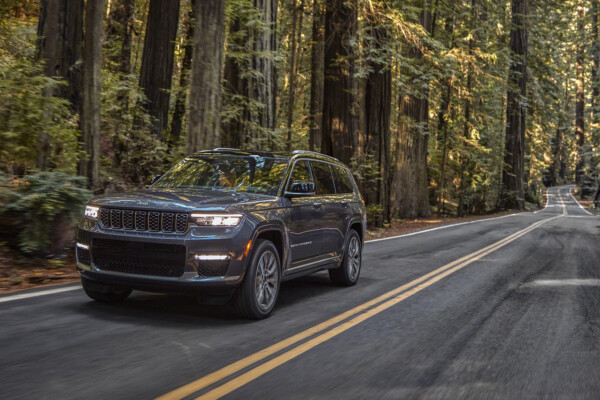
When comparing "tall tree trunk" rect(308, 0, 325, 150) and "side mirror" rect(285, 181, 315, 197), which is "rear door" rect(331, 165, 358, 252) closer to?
"side mirror" rect(285, 181, 315, 197)

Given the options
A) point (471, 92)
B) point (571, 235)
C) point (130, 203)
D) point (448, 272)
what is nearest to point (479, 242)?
point (571, 235)

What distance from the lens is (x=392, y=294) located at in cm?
887

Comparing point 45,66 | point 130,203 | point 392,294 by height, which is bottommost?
point 392,294

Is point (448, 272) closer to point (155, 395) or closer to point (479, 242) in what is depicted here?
point (479, 242)

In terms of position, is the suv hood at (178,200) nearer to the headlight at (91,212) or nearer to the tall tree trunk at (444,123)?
the headlight at (91,212)

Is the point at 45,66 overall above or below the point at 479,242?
above

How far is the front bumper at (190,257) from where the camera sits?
6.14 metres

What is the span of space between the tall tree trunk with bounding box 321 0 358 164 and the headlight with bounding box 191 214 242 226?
46.7 feet

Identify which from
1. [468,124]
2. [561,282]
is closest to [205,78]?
[561,282]

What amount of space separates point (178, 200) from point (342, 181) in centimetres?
381

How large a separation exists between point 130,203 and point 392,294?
13.6ft

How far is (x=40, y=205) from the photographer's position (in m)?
9.39

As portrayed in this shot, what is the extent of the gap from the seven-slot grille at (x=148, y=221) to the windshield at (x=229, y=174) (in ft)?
4.05

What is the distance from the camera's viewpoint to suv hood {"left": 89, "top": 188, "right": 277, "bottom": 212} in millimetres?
6270
